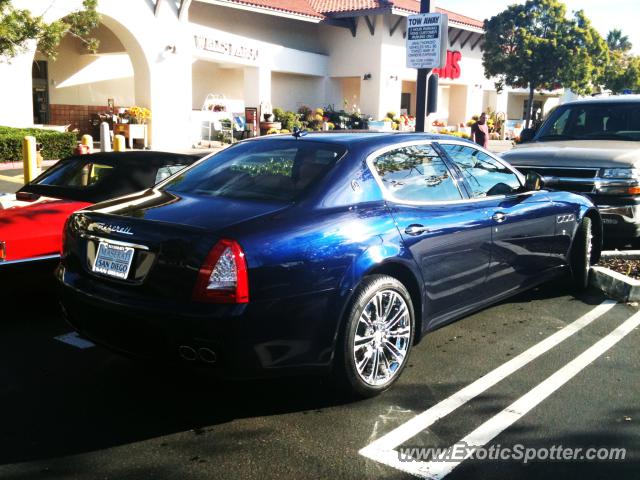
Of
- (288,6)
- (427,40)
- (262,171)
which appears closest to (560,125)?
(427,40)

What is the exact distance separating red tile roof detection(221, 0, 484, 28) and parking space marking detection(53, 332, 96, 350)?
21.2 meters

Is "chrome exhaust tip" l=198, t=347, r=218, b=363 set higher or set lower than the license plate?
lower

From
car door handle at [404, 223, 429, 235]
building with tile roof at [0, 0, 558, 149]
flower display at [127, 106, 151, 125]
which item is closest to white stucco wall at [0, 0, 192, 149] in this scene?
building with tile roof at [0, 0, 558, 149]

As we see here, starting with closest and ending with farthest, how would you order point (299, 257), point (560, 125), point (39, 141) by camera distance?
point (299, 257) < point (560, 125) < point (39, 141)

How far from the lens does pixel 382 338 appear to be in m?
4.02

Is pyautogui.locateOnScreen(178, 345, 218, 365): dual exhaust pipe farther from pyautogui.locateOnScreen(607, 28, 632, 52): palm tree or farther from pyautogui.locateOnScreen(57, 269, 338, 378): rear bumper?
pyautogui.locateOnScreen(607, 28, 632, 52): palm tree

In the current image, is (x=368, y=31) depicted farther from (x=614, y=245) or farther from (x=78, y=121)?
(x=614, y=245)

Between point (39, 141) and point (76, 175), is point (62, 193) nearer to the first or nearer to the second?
point (76, 175)

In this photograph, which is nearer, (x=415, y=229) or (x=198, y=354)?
(x=198, y=354)

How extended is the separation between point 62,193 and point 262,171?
2.48 metres

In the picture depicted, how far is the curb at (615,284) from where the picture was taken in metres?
6.11

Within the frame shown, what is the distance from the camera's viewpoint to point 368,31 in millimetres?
30609

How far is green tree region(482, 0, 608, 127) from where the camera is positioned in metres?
30.5

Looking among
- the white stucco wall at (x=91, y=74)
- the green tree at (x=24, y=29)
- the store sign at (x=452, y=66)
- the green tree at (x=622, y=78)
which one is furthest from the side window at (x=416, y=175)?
the green tree at (x=622, y=78)
